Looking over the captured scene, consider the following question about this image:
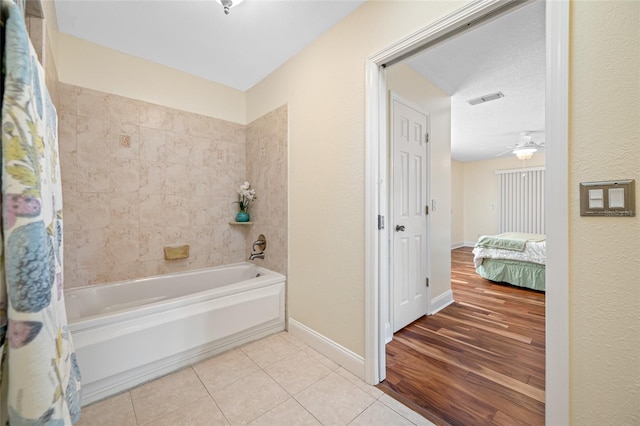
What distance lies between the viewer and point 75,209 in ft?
6.70

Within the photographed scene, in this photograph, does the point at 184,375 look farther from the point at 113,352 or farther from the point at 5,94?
the point at 5,94

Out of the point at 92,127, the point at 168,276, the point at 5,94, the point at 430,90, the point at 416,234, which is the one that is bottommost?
the point at 168,276

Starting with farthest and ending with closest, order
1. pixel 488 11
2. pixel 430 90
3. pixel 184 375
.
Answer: pixel 430 90
pixel 184 375
pixel 488 11

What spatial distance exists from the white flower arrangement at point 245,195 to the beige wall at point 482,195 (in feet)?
21.5

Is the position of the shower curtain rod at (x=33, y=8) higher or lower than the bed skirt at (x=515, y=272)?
higher

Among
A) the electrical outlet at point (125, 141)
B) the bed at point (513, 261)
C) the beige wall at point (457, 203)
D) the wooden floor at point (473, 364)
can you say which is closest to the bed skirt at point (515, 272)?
the bed at point (513, 261)

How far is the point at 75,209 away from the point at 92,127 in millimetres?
698

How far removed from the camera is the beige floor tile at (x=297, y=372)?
5.19 feet

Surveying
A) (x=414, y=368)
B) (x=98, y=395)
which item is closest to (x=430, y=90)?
(x=414, y=368)

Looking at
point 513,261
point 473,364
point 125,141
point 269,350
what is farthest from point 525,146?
point 125,141

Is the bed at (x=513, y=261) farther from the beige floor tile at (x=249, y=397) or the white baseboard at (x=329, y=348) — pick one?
the beige floor tile at (x=249, y=397)

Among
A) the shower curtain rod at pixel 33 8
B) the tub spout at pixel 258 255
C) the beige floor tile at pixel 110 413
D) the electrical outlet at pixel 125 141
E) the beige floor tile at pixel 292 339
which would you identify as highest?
the shower curtain rod at pixel 33 8

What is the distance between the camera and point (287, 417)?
52.4 inches

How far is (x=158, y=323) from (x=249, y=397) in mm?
761
